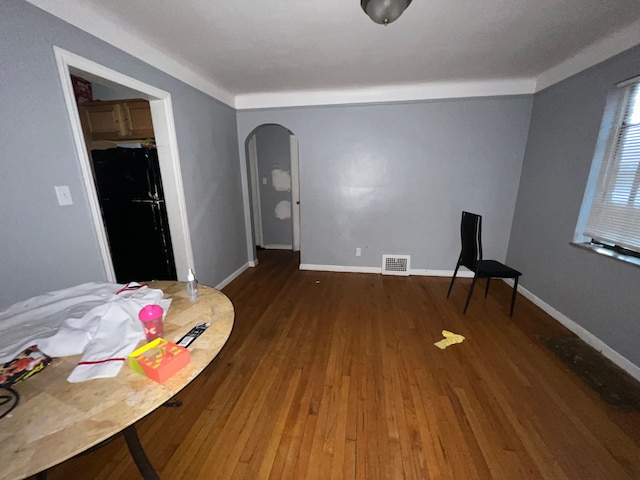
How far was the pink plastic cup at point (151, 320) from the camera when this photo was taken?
951 millimetres

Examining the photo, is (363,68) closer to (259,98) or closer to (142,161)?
(259,98)

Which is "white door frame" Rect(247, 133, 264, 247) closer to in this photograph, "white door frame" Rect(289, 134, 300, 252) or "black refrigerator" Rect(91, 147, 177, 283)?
"white door frame" Rect(289, 134, 300, 252)

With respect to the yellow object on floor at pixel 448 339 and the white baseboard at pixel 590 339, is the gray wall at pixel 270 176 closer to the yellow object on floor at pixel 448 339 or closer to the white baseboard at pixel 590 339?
the yellow object on floor at pixel 448 339

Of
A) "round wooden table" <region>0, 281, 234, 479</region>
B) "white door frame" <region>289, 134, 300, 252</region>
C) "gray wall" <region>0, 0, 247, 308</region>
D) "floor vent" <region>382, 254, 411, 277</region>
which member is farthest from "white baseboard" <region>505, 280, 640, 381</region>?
"gray wall" <region>0, 0, 247, 308</region>

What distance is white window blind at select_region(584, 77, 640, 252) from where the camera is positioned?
1822mm

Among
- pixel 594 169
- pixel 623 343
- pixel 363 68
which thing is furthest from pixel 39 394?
pixel 594 169

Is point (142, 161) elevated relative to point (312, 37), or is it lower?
lower

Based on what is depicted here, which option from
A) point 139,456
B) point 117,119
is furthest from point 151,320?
point 117,119

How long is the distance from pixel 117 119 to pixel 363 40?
8.34 feet

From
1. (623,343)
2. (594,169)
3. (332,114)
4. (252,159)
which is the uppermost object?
(332,114)

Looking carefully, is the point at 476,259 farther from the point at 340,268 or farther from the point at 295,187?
the point at 295,187

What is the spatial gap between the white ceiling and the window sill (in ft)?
4.96

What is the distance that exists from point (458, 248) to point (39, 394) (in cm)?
378

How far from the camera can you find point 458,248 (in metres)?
3.33
